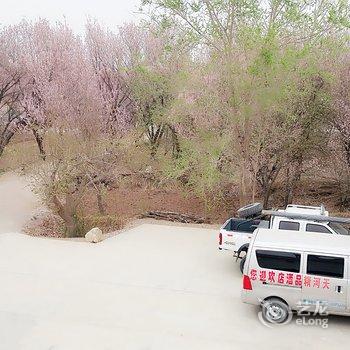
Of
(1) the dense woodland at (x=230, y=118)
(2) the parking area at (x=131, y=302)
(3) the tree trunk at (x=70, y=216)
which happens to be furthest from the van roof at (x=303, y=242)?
(3) the tree trunk at (x=70, y=216)

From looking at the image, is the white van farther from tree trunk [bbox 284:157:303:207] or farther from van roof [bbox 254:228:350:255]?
tree trunk [bbox 284:157:303:207]

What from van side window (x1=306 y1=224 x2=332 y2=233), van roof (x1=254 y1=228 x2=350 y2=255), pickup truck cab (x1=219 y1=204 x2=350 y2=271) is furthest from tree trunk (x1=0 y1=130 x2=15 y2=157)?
van roof (x1=254 y1=228 x2=350 y2=255)

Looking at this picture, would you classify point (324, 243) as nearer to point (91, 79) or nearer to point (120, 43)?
point (91, 79)

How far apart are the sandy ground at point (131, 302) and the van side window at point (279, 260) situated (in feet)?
3.33

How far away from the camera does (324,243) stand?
24.8 feet

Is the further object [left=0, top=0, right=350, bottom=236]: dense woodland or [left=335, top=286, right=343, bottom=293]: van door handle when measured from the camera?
[left=0, top=0, right=350, bottom=236]: dense woodland

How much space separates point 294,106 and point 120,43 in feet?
43.1

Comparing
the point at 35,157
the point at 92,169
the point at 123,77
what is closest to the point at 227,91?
the point at 92,169

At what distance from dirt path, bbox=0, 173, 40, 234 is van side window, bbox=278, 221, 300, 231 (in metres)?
10.4

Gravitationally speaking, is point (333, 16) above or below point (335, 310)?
above

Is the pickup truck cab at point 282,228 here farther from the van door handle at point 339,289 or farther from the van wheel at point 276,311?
the van door handle at point 339,289

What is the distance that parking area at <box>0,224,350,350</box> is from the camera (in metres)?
6.89

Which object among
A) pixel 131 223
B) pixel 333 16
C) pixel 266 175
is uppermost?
pixel 333 16

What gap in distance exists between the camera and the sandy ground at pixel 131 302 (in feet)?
22.6
